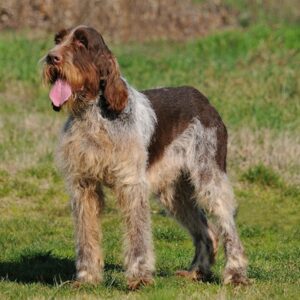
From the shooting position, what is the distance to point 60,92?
8.25m

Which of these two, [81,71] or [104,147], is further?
[104,147]

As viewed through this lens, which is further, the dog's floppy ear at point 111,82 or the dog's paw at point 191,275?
the dog's paw at point 191,275

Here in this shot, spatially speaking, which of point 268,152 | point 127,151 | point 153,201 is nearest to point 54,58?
point 127,151

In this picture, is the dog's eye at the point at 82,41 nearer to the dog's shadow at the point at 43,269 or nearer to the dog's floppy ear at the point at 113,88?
the dog's floppy ear at the point at 113,88

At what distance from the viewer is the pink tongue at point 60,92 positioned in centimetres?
825

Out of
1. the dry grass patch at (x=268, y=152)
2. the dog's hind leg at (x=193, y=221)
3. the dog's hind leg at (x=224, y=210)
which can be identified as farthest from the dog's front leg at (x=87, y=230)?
the dry grass patch at (x=268, y=152)

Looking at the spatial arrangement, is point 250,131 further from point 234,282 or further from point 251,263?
point 234,282

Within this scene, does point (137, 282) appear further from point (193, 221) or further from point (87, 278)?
point (193, 221)

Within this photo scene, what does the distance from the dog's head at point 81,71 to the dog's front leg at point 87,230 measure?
0.77 meters

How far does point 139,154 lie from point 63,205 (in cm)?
502

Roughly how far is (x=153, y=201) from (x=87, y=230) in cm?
330

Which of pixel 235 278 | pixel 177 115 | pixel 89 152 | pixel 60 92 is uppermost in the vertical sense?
pixel 60 92

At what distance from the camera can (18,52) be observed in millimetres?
22734

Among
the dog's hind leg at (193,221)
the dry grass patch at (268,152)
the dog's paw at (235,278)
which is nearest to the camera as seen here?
the dog's paw at (235,278)
